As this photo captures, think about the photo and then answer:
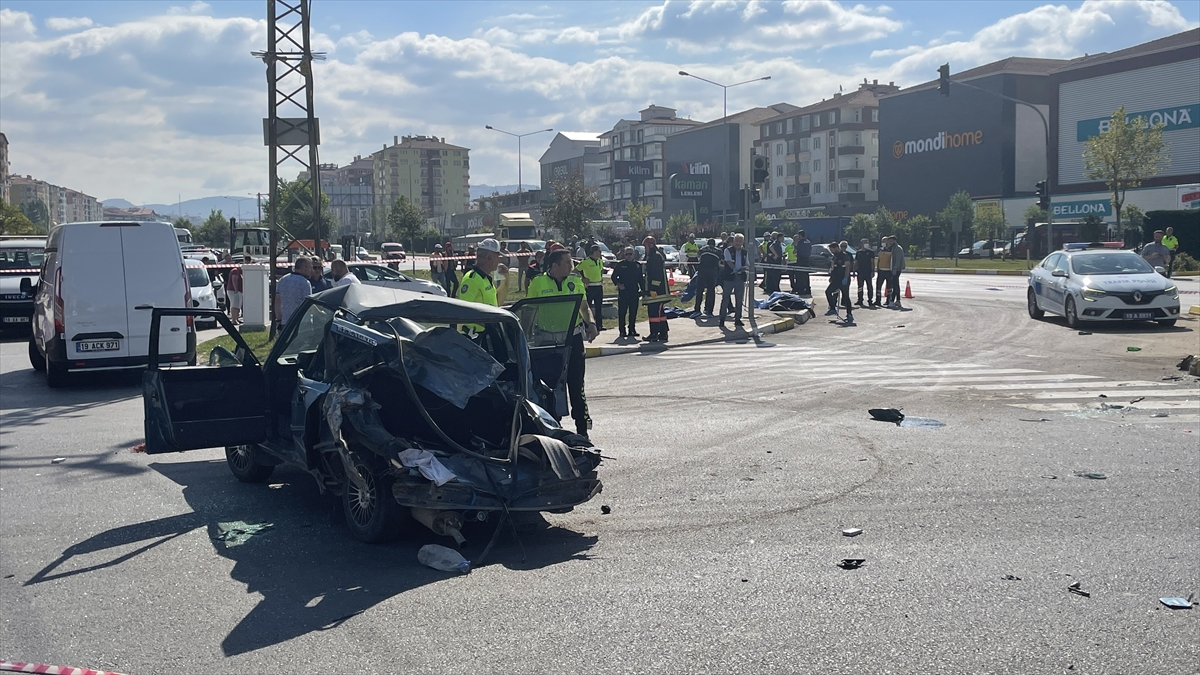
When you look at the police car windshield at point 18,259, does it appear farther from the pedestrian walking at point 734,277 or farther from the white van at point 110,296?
the pedestrian walking at point 734,277

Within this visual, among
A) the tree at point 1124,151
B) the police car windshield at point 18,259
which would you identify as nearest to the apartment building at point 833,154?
the tree at point 1124,151

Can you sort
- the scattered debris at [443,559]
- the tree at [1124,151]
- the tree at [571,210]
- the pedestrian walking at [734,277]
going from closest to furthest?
1. the scattered debris at [443,559]
2. the pedestrian walking at [734,277]
3. the tree at [1124,151]
4. the tree at [571,210]

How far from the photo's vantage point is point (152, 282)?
1455 cm

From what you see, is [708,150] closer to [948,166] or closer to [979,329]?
[948,166]

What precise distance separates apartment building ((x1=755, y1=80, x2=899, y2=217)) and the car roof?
103371 millimetres

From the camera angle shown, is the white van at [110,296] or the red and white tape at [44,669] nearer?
the red and white tape at [44,669]

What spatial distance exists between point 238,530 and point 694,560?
306 centimetres

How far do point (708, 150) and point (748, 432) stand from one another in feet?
388

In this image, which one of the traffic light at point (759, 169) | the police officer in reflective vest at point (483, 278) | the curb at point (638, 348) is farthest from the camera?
the traffic light at point (759, 169)

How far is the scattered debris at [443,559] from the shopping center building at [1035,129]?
4819 cm

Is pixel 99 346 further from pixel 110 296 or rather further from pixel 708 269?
pixel 708 269

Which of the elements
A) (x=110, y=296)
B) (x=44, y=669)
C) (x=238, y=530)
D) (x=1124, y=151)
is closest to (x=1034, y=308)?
(x=110, y=296)

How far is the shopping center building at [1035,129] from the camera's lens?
6216 cm

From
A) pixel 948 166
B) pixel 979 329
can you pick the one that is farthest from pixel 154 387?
pixel 948 166
